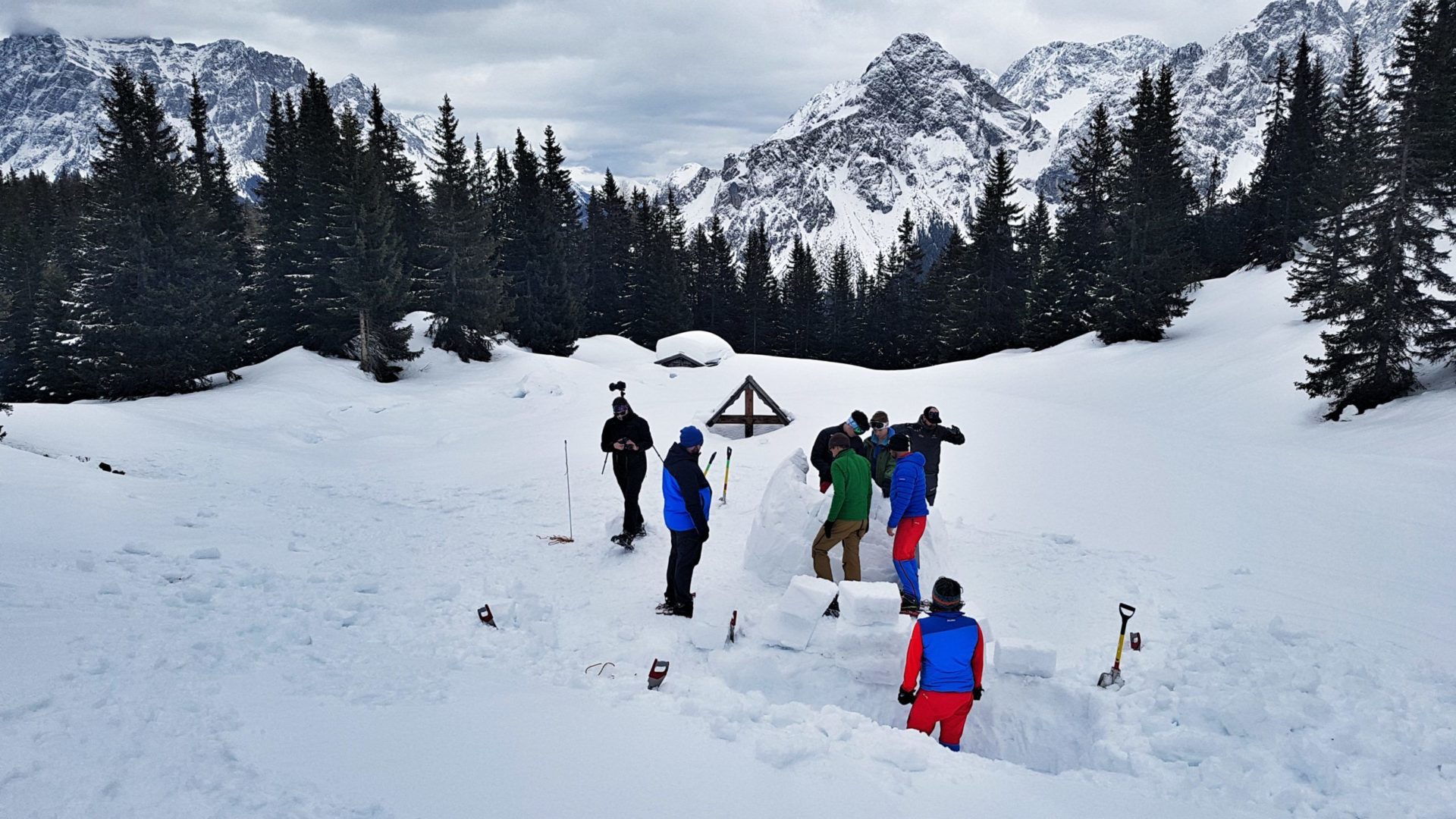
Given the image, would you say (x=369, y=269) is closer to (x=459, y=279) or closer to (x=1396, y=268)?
(x=459, y=279)

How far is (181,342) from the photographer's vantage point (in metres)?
21.6

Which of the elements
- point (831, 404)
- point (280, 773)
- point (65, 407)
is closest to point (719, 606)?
point (280, 773)

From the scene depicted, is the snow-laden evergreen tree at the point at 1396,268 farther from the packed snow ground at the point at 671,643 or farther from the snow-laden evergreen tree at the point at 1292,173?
the snow-laden evergreen tree at the point at 1292,173

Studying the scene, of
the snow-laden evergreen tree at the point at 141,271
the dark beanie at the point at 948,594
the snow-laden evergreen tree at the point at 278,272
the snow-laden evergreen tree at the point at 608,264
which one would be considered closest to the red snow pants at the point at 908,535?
the dark beanie at the point at 948,594

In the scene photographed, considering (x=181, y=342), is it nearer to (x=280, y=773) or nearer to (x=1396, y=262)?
(x=280, y=773)

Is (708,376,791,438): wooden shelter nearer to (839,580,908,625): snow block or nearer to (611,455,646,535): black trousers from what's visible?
(611,455,646,535): black trousers

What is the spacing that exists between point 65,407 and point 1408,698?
886 inches

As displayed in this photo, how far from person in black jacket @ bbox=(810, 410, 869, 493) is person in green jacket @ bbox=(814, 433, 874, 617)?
42 centimetres

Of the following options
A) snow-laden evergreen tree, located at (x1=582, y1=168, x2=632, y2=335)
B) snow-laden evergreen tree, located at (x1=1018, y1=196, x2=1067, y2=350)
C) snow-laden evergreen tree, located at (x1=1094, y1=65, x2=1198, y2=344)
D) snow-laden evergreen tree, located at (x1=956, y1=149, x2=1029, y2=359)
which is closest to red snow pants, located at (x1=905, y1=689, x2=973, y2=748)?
snow-laden evergreen tree, located at (x1=1094, y1=65, x2=1198, y2=344)

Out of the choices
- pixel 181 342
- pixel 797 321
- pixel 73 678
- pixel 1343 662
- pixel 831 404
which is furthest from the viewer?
pixel 797 321

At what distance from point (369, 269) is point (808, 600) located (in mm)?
24964

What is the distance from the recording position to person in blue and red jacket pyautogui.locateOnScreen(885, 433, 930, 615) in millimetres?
7492

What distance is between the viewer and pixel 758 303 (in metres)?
59.0

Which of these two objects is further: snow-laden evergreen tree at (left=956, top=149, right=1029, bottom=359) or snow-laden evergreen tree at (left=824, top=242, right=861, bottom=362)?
snow-laden evergreen tree at (left=824, top=242, right=861, bottom=362)
